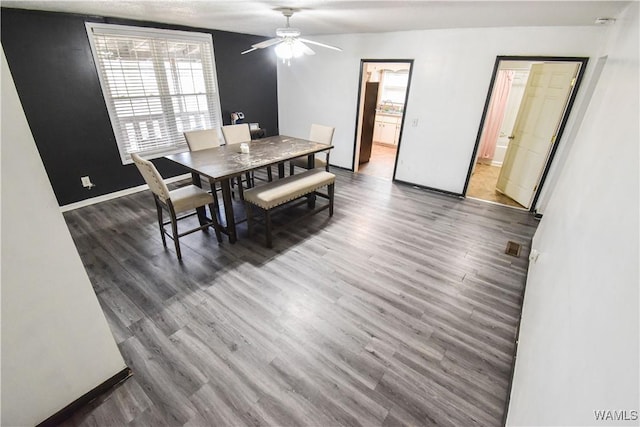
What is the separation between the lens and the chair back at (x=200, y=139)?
12.0ft

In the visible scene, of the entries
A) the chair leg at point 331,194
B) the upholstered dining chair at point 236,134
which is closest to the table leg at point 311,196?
the chair leg at point 331,194

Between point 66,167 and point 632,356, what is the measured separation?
492 centimetres

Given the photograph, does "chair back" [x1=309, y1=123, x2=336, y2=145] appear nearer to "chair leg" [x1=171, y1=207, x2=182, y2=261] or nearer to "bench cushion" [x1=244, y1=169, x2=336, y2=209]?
"bench cushion" [x1=244, y1=169, x2=336, y2=209]

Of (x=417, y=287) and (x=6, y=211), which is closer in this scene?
(x=6, y=211)

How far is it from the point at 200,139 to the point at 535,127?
4.55m

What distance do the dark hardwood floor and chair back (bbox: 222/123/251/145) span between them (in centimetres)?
147

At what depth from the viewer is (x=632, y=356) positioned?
0.60 m

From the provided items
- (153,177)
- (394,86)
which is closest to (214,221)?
(153,177)

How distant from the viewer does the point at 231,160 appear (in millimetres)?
3107

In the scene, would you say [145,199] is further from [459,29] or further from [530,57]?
[530,57]

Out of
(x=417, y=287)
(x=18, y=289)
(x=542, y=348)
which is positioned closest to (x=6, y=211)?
(x=18, y=289)

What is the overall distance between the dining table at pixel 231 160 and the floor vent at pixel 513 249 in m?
2.45

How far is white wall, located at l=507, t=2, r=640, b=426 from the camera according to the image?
0.67 meters

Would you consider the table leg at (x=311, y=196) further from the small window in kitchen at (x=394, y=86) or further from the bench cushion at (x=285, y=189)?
the small window in kitchen at (x=394, y=86)
